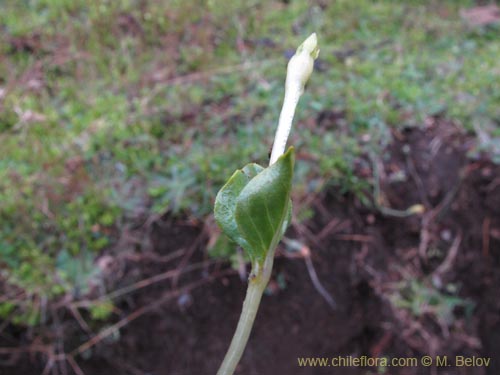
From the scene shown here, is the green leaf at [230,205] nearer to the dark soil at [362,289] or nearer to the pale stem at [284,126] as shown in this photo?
the pale stem at [284,126]

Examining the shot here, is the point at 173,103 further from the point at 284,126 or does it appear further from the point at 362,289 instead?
the point at 284,126

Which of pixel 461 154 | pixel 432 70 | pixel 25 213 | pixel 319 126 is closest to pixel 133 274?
pixel 25 213

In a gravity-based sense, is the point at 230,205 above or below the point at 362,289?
above

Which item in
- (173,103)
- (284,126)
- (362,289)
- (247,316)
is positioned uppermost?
(284,126)

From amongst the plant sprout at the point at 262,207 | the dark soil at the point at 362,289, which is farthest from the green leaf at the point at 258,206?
the dark soil at the point at 362,289

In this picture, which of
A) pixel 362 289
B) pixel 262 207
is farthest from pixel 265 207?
pixel 362 289

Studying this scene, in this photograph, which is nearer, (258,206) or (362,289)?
(258,206)
